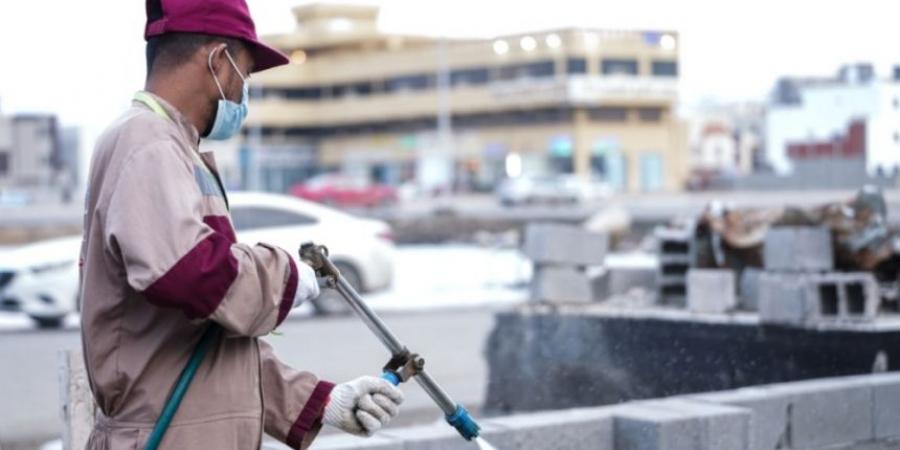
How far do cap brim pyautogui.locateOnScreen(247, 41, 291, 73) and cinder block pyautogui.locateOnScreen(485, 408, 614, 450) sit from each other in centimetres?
279

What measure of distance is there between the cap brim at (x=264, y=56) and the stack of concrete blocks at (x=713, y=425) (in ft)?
7.68

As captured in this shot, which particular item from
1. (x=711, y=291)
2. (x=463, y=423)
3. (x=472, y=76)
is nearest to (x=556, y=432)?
(x=463, y=423)

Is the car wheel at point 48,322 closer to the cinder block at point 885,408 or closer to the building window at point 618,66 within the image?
the cinder block at point 885,408

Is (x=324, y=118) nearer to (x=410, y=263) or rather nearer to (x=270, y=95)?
(x=270, y=95)

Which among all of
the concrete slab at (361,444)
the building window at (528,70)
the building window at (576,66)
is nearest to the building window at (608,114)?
the building window at (528,70)

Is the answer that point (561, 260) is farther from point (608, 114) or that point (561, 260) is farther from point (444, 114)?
point (608, 114)

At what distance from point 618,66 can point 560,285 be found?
172 ft

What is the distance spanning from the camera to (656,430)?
622cm

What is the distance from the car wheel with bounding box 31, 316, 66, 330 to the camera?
18.4 meters

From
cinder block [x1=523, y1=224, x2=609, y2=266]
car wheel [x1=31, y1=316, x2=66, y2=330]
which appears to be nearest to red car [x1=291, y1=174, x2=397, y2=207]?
car wheel [x1=31, y1=316, x2=66, y2=330]

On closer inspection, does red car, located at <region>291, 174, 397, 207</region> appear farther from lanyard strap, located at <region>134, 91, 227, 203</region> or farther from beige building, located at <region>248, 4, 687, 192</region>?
lanyard strap, located at <region>134, 91, 227, 203</region>

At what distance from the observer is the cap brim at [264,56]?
356 cm

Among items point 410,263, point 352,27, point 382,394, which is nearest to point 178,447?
point 382,394

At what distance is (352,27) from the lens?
272 feet
